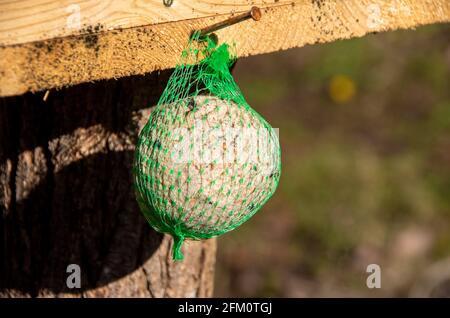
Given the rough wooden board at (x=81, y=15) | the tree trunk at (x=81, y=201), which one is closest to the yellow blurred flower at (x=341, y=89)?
the tree trunk at (x=81, y=201)

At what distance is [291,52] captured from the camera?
6.11 metres

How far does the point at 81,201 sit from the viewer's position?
253cm

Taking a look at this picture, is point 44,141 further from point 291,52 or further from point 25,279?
point 291,52

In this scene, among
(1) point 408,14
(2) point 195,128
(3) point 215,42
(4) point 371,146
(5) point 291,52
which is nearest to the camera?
(2) point 195,128

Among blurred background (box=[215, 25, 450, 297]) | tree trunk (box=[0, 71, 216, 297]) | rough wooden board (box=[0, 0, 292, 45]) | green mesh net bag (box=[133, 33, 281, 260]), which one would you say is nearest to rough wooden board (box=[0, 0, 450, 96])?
rough wooden board (box=[0, 0, 292, 45])

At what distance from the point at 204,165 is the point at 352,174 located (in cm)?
319

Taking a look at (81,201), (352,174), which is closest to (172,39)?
(81,201)

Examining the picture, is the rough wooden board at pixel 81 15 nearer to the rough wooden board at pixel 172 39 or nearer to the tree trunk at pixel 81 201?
the rough wooden board at pixel 172 39

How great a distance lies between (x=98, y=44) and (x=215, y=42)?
0.32 m

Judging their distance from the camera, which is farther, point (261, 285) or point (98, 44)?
point (261, 285)

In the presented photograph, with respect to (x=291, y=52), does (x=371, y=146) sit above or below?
below

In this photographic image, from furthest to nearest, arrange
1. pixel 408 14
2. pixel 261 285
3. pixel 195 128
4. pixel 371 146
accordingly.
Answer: pixel 371 146 → pixel 261 285 → pixel 408 14 → pixel 195 128

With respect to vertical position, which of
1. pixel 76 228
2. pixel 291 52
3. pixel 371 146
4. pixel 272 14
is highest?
pixel 291 52

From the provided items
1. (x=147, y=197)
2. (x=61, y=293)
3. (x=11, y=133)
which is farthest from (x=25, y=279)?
(x=147, y=197)
